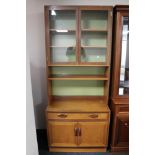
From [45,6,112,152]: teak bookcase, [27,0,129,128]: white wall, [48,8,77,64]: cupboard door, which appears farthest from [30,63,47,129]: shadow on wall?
[48,8,77,64]: cupboard door

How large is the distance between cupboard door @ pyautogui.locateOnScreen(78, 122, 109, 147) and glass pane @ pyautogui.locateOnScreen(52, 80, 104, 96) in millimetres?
587

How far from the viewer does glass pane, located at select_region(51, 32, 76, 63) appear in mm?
2489

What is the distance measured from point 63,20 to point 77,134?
1748 mm

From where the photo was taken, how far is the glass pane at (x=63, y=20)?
2.38 m

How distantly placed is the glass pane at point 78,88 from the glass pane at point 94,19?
2.94 feet

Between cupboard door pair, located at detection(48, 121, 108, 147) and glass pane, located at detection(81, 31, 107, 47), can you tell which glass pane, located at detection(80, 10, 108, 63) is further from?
cupboard door pair, located at detection(48, 121, 108, 147)

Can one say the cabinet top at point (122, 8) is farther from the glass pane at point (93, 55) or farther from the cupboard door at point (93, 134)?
the cupboard door at point (93, 134)

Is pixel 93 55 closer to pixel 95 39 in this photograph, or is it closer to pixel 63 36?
pixel 95 39

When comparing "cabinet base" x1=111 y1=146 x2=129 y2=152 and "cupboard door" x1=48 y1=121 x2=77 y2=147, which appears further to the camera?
"cabinet base" x1=111 y1=146 x2=129 y2=152

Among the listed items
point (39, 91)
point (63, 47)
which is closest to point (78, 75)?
point (63, 47)

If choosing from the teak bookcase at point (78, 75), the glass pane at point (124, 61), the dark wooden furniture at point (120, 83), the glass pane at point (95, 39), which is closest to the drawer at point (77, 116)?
the teak bookcase at point (78, 75)
